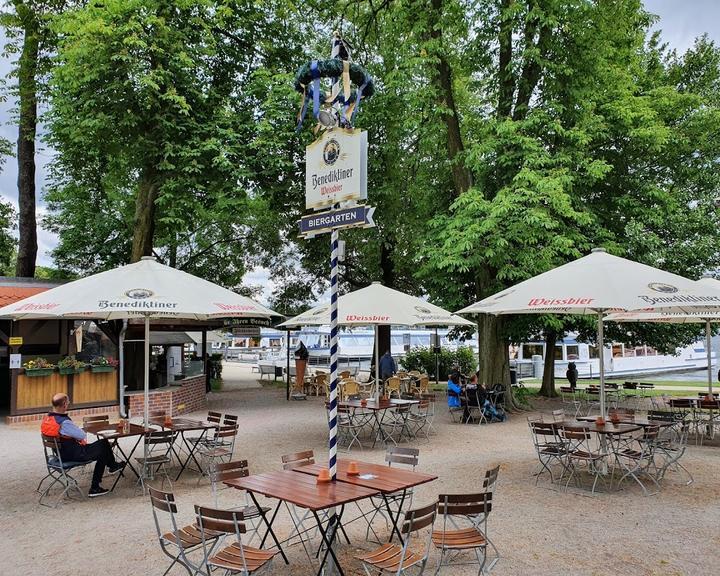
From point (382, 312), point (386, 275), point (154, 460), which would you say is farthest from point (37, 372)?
point (386, 275)

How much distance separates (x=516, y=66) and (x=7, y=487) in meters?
14.2

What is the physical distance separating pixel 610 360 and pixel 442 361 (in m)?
11.2

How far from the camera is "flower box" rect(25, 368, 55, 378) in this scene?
14461 millimetres

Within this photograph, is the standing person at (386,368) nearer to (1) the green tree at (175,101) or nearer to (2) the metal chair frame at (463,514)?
(1) the green tree at (175,101)

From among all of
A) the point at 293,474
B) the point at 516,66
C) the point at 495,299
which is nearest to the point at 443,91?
the point at 516,66

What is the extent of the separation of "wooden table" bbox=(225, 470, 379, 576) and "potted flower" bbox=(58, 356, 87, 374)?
11.4 metres

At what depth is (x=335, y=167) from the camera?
5.39 m

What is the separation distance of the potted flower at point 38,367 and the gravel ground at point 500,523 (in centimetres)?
417

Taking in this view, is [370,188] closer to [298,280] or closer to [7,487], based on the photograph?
[298,280]

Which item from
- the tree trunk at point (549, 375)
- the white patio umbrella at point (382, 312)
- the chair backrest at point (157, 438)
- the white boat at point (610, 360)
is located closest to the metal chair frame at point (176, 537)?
the chair backrest at point (157, 438)

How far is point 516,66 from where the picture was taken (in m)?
15.6

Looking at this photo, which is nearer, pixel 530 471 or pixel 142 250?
pixel 530 471

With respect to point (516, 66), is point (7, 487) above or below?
below

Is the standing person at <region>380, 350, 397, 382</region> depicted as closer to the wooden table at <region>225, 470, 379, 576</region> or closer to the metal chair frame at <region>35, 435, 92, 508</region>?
the metal chair frame at <region>35, 435, 92, 508</region>
